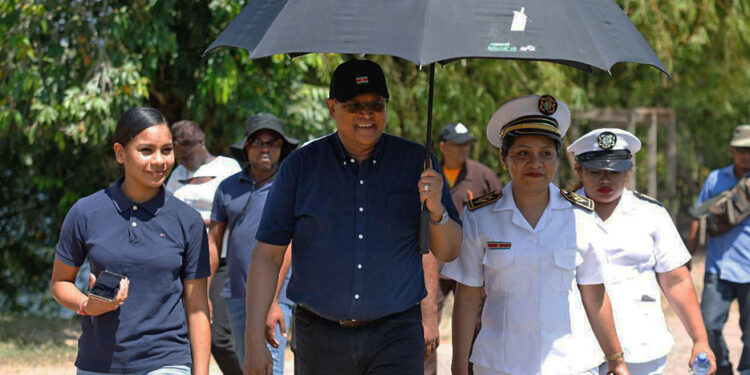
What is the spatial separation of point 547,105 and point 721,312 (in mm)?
4158

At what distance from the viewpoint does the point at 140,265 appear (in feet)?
11.8

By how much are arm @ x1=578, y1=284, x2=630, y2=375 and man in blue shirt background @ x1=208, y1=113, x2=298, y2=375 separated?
7.07 ft

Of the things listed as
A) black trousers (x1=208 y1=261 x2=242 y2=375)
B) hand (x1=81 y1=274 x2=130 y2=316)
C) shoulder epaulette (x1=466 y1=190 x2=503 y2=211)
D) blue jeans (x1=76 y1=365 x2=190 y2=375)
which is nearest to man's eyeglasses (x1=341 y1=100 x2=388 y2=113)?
shoulder epaulette (x1=466 y1=190 x2=503 y2=211)

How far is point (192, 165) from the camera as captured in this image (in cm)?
652

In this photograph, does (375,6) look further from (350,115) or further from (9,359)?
(9,359)

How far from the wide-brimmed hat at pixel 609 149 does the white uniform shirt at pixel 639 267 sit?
0.20m

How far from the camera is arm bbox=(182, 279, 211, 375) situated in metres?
3.77

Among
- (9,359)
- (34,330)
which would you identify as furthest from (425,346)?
(34,330)

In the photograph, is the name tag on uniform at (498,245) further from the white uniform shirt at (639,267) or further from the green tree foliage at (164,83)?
the green tree foliage at (164,83)

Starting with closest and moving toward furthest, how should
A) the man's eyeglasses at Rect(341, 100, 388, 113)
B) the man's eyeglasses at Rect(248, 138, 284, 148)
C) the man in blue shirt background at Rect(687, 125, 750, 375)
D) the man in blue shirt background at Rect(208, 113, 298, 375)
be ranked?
1. the man's eyeglasses at Rect(341, 100, 388, 113)
2. the man in blue shirt background at Rect(208, 113, 298, 375)
3. the man's eyeglasses at Rect(248, 138, 284, 148)
4. the man in blue shirt background at Rect(687, 125, 750, 375)

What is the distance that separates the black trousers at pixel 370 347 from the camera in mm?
3557

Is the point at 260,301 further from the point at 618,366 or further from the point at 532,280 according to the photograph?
the point at 618,366

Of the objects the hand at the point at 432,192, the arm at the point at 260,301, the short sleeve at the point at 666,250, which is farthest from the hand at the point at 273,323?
the short sleeve at the point at 666,250

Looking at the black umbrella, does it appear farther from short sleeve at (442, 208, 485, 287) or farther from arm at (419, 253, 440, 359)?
arm at (419, 253, 440, 359)
